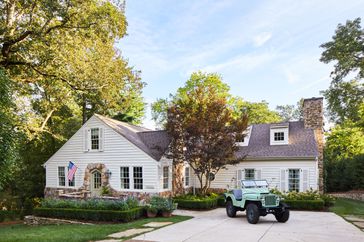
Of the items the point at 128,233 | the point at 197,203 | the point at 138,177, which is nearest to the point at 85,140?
the point at 138,177

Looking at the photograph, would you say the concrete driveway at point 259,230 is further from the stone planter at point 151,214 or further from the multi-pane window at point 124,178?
the multi-pane window at point 124,178

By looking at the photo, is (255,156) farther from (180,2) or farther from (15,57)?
(15,57)

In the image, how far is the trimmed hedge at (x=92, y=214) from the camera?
12.1 metres

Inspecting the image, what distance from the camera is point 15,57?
13602mm

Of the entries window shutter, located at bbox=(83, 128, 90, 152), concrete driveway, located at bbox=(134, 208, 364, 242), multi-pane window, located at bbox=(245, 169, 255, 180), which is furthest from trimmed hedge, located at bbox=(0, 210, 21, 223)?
multi-pane window, located at bbox=(245, 169, 255, 180)

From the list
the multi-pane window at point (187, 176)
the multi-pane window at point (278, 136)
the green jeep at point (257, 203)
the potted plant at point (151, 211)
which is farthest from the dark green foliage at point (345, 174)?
the potted plant at point (151, 211)

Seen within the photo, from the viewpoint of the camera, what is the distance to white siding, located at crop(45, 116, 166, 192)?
648 inches

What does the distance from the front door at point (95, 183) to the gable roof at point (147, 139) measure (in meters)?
3.09

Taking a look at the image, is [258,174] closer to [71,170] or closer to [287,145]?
[287,145]

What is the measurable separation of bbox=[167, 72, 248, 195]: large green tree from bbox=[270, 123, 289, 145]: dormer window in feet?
13.3

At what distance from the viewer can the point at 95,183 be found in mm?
18547

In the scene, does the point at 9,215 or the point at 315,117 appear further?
the point at 9,215

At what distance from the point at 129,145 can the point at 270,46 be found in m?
9.69

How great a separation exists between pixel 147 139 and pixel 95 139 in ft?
11.0
